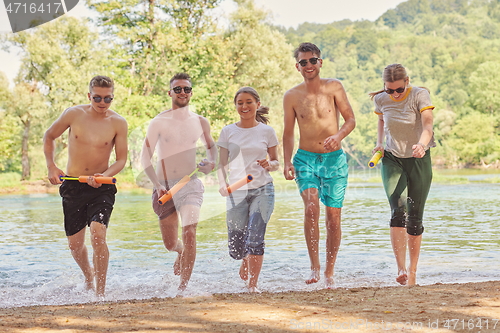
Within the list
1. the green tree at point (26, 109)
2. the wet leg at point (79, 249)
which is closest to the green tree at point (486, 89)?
the green tree at point (26, 109)

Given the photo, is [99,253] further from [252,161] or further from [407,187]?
[407,187]

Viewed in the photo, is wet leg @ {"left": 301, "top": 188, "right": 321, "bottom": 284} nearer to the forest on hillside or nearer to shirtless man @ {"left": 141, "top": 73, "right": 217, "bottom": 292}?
A: shirtless man @ {"left": 141, "top": 73, "right": 217, "bottom": 292}

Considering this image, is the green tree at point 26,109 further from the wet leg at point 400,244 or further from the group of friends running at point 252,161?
the wet leg at point 400,244

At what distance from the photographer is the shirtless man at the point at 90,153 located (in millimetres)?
6047

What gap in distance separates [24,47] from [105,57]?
4.85 m

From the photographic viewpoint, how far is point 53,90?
35.7 meters

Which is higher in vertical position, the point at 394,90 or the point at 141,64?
the point at 141,64

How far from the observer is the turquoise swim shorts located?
6.27 meters

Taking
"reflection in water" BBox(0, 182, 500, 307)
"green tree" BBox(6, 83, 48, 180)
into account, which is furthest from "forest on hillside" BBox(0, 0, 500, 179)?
"reflection in water" BBox(0, 182, 500, 307)

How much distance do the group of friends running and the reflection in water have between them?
50 centimetres

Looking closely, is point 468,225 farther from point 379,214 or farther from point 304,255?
point 304,255

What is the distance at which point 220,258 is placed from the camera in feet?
28.8

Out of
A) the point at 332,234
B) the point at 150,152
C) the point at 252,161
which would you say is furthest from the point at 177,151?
the point at 332,234

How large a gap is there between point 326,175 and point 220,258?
3.01 metres
